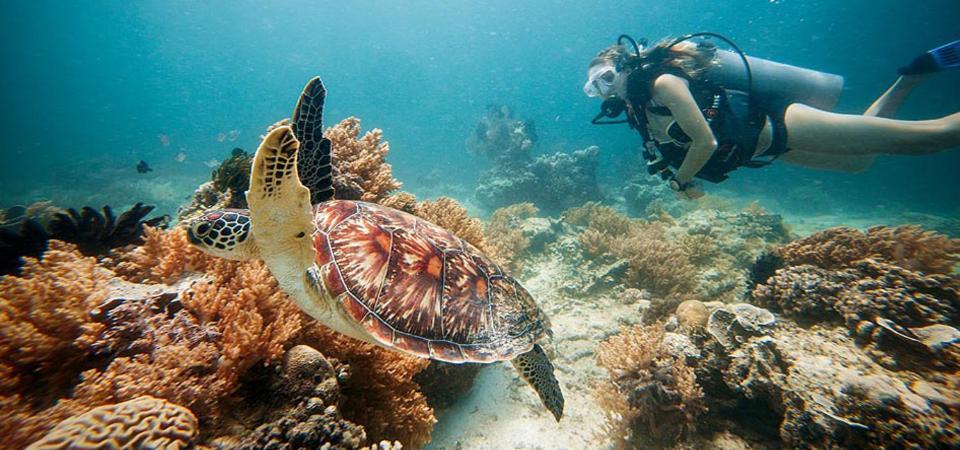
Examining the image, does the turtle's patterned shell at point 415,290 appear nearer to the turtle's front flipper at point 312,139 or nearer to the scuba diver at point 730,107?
the turtle's front flipper at point 312,139

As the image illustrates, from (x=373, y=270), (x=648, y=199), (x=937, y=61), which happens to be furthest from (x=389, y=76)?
(x=373, y=270)

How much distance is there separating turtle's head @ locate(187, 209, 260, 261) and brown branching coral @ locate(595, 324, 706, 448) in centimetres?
315

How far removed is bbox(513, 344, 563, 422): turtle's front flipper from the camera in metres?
2.55

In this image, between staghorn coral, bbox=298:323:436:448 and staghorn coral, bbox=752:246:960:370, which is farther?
staghorn coral, bbox=752:246:960:370

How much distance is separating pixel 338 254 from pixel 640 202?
12.7m

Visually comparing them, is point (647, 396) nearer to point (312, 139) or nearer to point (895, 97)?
point (312, 139)

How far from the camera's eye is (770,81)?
4.34 meters

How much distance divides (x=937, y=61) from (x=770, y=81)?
220 centimetres

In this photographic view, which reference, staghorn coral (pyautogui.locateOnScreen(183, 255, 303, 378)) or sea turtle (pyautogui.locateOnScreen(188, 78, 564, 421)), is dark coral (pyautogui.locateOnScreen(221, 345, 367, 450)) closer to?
staghorn coral (pyautogui.locateOnScreen(183, 255, 303, 378))

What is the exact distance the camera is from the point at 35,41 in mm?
72125

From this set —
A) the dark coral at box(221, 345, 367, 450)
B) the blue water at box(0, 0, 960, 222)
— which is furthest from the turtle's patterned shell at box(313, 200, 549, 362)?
the blue water at box(0, 0, 960, 222)

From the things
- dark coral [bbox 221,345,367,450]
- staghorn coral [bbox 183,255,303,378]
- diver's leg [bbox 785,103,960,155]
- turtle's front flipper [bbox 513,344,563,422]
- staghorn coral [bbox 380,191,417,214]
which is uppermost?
staghorn coral [bbox 380,191,417,214]

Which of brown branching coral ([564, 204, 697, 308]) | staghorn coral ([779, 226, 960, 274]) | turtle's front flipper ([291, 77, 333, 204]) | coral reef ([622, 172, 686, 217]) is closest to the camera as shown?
turtle's front flipper ([291, 77, 333, 204])

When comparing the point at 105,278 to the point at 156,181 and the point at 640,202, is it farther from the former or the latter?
the point at 156,181
